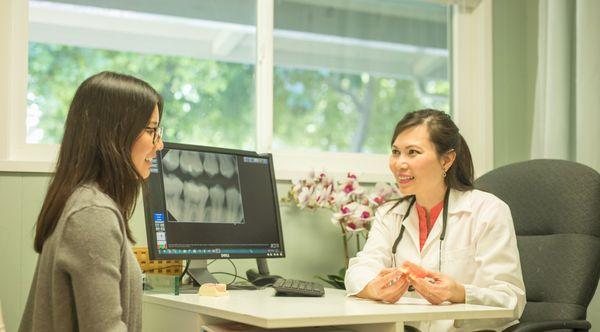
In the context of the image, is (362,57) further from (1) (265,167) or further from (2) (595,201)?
(2) (595,201)

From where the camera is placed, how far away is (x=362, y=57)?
3.12m

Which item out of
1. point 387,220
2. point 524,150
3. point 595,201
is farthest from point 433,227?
point 524,150

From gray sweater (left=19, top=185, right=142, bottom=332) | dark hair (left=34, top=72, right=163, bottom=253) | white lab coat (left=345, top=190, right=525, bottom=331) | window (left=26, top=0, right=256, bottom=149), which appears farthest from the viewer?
window (left=26, top=0, right=256, bottom=149)

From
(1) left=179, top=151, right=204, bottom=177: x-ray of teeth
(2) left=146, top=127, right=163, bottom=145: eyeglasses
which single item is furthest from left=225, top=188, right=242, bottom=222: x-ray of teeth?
(2) left=146, top=127, right=163, bottom=145: eyeglasses

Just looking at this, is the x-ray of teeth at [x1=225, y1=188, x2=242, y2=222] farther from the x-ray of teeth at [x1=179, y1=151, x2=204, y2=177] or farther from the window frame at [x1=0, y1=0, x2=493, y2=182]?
the window frame at [x1=0, y1=0, x2=493, y2=182]

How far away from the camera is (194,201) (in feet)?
7.25

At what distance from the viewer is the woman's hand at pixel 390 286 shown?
177cm

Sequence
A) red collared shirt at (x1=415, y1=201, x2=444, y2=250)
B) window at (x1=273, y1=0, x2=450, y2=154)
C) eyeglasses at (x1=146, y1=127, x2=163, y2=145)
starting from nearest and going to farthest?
eyeglasses at (x1=146, y1=127, x2=163, y2=145)
red collared shirt at (x1=415, y1=201, x2=444, y2=250)
window at (x1=273, y1=0, x2=450, y2=154)

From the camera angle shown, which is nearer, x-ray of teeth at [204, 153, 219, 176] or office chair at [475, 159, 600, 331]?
office chair at [475, 159, 600, 331]

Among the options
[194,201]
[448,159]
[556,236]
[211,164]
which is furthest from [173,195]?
[556,236]

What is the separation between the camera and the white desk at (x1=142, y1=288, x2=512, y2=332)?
141cm

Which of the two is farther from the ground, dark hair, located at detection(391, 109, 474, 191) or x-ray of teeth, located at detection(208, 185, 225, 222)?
dark hair, located at detection(391, 109, 474, 191)

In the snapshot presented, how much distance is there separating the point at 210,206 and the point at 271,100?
0.75 meters

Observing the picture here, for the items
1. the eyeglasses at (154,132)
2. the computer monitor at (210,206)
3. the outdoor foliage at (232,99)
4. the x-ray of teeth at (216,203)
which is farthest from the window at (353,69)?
the eyeglasses at (154,132)
